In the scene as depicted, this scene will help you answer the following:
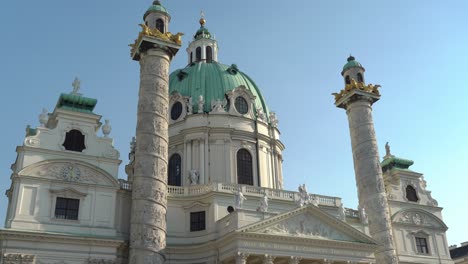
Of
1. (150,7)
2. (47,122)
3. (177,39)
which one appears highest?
(150,7)

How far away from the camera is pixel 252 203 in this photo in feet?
116

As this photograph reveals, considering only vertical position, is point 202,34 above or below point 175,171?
above

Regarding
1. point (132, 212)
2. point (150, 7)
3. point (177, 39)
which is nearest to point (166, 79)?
point (177, 39)

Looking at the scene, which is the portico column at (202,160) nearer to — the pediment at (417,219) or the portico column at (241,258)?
the portico column at (241,258)

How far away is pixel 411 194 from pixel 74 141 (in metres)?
27.7

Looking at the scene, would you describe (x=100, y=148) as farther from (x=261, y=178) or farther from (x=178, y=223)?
(x=261, y=178)

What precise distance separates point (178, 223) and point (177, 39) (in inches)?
483

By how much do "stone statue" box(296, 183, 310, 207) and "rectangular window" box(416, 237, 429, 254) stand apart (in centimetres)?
1176

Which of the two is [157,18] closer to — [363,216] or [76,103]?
[76,103]

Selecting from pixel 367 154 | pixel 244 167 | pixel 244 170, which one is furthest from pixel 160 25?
pixel 367 154

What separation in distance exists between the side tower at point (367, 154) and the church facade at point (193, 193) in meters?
0.09

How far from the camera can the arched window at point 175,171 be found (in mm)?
41062

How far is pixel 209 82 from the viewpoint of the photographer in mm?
45156

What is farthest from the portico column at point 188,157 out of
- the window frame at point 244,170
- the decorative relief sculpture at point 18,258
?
the decorative relief sculpture at point 18,258
